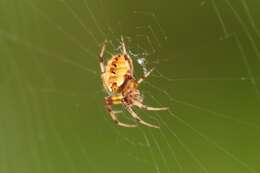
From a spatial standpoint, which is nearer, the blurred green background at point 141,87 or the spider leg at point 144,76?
the spider leg at point 144,76

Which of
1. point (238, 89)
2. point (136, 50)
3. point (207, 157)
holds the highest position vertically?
point (136, 50)

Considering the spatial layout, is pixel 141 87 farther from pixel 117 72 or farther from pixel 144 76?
pixel 144 76

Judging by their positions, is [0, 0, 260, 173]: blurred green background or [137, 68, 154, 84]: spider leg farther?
[0, 0, 260, 173]: blurred green background

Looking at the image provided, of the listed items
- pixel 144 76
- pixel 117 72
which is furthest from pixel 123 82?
pixel 144 76

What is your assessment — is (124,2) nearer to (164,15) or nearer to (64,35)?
(164,15)

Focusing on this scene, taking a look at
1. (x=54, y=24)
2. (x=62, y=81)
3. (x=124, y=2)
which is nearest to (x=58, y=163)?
(x=62, y=81)
